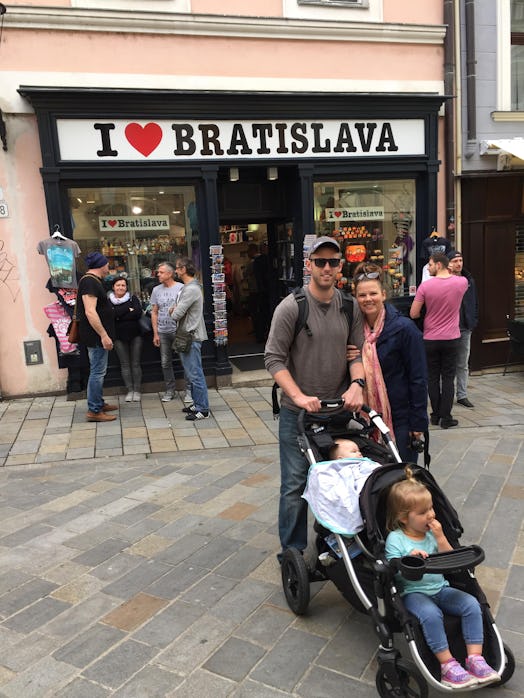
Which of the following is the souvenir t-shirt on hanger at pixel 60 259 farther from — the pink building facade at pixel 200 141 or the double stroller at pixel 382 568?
the double stroller at pixel 382 568

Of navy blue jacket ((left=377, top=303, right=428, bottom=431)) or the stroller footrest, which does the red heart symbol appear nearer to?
navy blue jacket ((left=377, top=303, right=428, bottom=431))

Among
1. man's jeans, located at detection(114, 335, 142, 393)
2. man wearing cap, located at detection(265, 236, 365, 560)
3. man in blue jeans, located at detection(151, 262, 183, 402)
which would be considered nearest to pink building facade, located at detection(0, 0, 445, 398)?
man's jeans, located at detection(114, 335, 142, 393)

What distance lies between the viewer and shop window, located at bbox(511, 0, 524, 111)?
339 inches

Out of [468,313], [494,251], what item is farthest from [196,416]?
[494,251]

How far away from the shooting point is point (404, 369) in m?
3.56

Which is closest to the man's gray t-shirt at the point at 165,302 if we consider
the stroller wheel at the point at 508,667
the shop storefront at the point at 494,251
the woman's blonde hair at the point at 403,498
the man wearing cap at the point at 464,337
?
the man wearing cap at the point at 464,337

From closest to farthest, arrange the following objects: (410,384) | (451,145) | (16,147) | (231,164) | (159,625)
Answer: (159,625) < (410,384) < (16,147) < (231,164) < (451,145)

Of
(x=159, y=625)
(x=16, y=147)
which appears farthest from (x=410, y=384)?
(x=16, y=147)

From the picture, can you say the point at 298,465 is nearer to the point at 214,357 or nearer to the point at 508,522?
the point at 508,522

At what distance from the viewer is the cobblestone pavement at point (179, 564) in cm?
274

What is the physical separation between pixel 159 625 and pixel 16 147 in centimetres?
617

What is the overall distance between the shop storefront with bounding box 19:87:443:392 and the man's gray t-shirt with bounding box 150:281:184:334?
864 mm

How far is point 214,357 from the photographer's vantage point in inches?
323

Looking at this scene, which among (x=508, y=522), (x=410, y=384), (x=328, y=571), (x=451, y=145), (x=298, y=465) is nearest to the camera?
(x=328, y=571)
